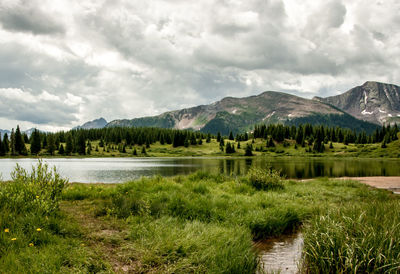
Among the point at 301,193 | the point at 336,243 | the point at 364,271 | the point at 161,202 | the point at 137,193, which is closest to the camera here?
the point at 364,271

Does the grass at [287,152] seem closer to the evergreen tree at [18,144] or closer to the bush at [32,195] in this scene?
the evergreen tree at [18,144]

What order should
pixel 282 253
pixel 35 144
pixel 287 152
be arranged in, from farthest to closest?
1. pixel 287 152
2. pixel 35 144
3. pixel 282 253

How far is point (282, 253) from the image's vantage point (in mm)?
9180

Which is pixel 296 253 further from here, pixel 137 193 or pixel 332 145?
pixel 332 145

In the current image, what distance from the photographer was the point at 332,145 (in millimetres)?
179250

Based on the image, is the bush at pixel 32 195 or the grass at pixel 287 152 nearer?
the bush at pixel 32 195

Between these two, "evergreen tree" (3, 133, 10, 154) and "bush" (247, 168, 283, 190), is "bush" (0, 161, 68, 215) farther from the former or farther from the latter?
"evergreen tree" (3, 133, 10, 154)

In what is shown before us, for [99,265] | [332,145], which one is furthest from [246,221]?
[332,145]

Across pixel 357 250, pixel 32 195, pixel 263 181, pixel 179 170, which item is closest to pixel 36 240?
pixel 32 195

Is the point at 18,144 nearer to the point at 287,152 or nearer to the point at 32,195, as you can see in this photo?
the point at 32,195

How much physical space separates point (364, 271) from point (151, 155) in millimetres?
182672

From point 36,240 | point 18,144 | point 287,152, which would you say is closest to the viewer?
point 36,240

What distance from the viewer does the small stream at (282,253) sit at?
7969 mm

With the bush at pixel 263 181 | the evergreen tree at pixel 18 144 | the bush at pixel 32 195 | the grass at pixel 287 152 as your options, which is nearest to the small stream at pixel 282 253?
the bush at pixel 32 195
